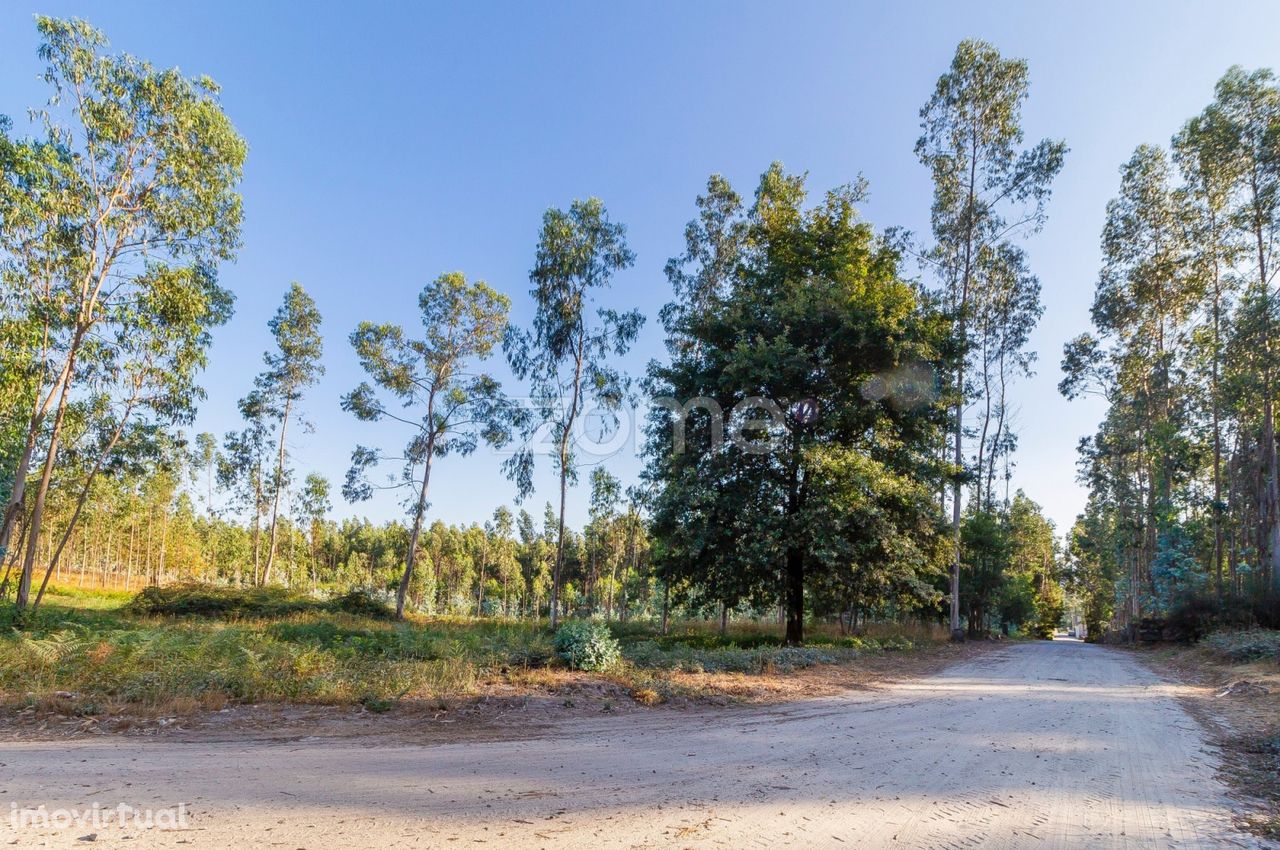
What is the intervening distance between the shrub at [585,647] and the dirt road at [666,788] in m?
3.07

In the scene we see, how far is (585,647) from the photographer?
33.4 ft

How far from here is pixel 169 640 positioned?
10.3 meters

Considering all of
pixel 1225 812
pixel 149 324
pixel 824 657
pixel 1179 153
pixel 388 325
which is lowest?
pixel 824 657

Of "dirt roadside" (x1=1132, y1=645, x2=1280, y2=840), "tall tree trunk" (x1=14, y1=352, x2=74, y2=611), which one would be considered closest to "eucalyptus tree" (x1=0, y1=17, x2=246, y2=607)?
"tall tree trunk" (x1=14, y1=352, x2=74, y2=611)

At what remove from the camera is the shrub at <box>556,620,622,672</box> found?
10.1m

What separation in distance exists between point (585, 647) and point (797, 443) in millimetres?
9512

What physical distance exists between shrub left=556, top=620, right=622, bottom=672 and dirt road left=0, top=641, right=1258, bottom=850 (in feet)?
10.1

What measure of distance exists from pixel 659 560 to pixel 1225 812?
14.0 m

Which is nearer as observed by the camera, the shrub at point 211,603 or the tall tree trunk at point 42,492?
the tall tree trunk at point 42,492

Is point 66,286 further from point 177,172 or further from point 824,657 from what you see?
point 824,657

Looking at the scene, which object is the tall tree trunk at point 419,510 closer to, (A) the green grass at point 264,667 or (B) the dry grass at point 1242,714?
(A) the green grass at point 264,667

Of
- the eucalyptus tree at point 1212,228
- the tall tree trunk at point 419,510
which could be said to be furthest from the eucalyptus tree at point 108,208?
the eucalyptus tree at point 1212,228

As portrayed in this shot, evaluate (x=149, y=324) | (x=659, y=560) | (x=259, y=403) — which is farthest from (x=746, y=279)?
(x=259, y=403)

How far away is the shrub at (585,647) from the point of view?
33.0 ft
